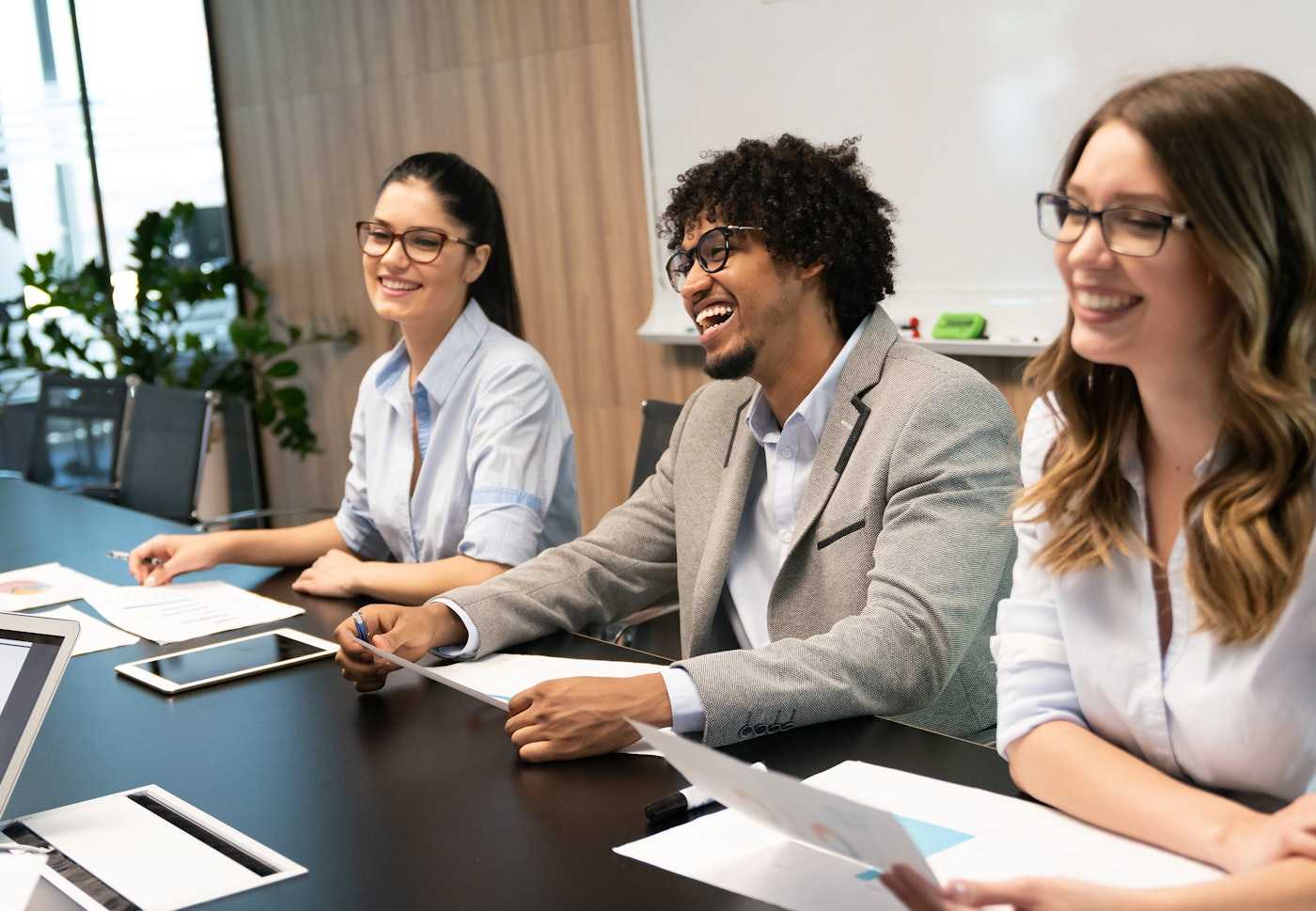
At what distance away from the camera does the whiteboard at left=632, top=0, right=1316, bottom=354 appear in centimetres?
299

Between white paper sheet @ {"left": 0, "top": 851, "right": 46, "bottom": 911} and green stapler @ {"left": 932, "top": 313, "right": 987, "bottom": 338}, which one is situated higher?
green stapler @ {"left": 932, "top": 313, "right": 987, "bottom": 338}

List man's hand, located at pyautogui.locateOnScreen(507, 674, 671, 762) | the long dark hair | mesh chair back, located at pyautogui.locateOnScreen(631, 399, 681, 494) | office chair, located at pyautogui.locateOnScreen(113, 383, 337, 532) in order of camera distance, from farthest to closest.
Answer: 1. office chair, located at pyautogui.locateOnScreen(113, 383, 337, 532)
2. mesh chair back, located at pyautogui.locateOnScreen(631, 399, 681, 494)
3. the long dark hair
4. man's hand, located at pyautogui.locateOnScreen(507, 674, 671, 762)

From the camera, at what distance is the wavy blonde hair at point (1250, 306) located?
3.96 ft

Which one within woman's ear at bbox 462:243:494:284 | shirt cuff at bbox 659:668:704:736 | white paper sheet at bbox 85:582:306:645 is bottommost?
white paper sheet at bbox 85:582:306:645

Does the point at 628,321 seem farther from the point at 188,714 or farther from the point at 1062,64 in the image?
the point at 188,714

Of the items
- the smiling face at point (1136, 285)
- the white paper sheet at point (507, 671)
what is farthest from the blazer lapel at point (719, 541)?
the smiling face at point (1136, 285)

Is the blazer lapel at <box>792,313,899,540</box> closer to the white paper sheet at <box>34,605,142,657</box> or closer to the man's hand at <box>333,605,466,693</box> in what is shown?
the man's hand at <box>333,605,466,693</box>

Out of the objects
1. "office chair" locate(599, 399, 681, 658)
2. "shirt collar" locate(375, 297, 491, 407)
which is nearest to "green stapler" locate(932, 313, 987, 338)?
"office chair" locate(599, 399, 681, 658)

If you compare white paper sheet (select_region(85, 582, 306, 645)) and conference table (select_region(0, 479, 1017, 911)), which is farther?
white paper sheet (select_region(85, 582, 306, 645))

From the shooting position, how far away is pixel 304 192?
6125 mm

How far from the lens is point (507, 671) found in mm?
1850

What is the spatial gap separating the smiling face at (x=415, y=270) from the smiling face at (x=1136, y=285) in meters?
1.62

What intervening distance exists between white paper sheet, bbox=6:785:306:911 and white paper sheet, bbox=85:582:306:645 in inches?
27.0

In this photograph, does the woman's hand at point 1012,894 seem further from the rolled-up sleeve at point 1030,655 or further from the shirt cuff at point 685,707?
the shirt cuff at point 685,707
